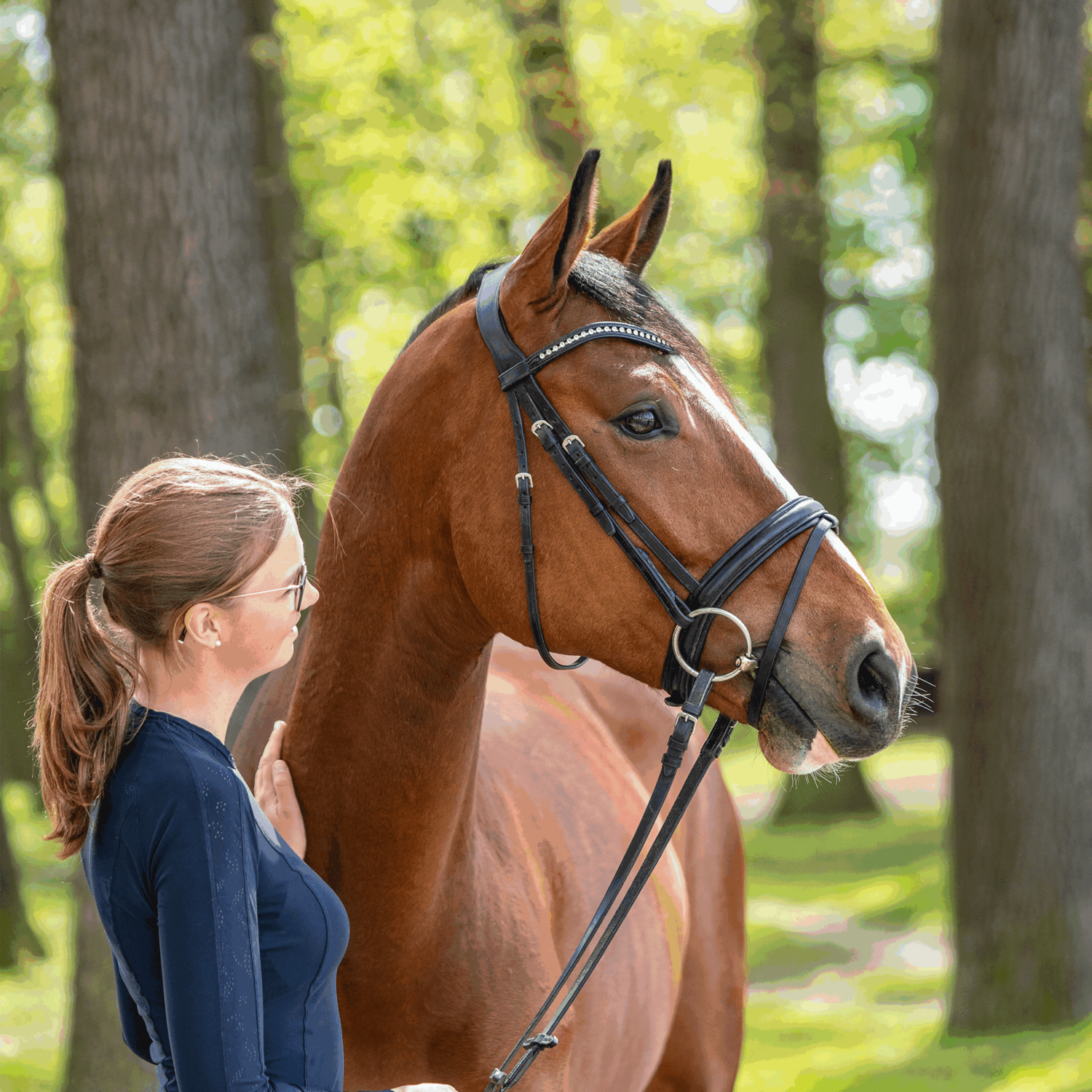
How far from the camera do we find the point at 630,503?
2.03 metres

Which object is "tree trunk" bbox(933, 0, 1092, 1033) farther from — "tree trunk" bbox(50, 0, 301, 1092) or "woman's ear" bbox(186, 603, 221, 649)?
"woman's ear" bbox(186, 603, 221, 649)

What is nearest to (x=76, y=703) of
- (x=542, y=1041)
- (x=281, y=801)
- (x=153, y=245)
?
(x=281, y=801)

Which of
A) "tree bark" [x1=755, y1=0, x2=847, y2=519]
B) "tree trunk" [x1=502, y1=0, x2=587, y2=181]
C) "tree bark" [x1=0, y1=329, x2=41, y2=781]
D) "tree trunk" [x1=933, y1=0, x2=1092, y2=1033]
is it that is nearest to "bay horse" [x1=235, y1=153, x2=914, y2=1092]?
"tree trunk" [x1=933, y1=0, x2=1092, y2=1033]

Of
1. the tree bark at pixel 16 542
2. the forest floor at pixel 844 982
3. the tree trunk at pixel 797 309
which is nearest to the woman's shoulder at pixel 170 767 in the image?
the forest floor at pixel 844 982

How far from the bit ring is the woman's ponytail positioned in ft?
3.02

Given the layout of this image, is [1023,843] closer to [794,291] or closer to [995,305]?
[995,305]

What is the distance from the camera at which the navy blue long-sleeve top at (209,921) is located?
142 cm

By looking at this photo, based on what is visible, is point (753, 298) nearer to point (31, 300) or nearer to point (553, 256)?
point (31, 300)

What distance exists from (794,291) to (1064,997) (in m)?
7.81

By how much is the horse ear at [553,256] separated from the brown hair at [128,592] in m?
0.72

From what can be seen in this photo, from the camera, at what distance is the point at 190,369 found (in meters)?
4.29

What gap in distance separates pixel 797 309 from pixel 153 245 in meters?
8.63

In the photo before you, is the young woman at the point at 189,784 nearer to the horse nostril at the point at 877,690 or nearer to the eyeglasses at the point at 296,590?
the eyeglasses at the point at 296,590

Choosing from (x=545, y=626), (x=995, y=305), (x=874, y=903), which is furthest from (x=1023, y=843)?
(x=545, y=626)
